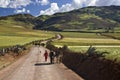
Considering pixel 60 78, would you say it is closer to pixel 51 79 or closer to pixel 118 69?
pixel 51 79

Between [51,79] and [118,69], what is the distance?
26.9 feet

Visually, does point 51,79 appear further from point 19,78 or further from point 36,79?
point 19,78

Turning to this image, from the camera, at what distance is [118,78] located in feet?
78.6

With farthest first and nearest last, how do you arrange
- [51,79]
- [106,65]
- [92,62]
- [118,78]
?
[92,62] → [51,79] → [106,65] → [118,78]

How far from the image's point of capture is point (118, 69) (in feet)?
83.0

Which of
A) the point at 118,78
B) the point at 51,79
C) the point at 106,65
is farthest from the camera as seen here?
the point at 51,79

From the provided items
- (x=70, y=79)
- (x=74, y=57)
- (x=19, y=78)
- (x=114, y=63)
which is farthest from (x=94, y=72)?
(x=74, y=57)

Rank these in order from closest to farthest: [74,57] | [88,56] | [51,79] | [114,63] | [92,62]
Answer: [114,63] → [51,79] → [92,62] → [88,56] → [74,57]

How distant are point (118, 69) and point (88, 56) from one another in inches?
606

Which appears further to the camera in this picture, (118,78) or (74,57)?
(74,57)

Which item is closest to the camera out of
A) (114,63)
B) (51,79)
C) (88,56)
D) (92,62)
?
(114,63)

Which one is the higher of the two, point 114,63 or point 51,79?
point 114,63

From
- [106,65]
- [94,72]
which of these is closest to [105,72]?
[106,65]

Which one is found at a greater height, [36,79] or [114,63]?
[114,63]
